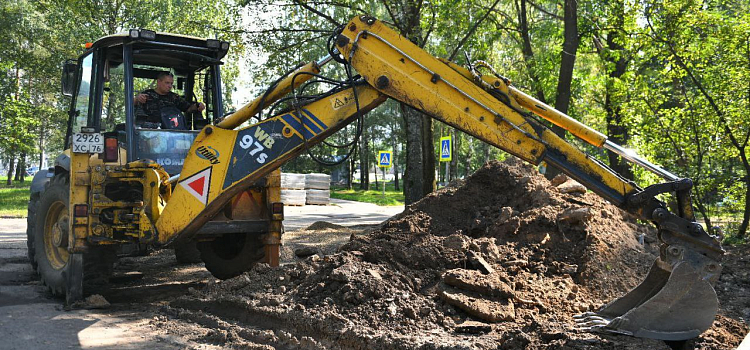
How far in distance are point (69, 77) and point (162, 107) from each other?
1.42 metres

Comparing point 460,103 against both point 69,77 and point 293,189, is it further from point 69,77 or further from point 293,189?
point 293,189

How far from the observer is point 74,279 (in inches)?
252

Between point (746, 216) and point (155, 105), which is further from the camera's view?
point (746, 216)

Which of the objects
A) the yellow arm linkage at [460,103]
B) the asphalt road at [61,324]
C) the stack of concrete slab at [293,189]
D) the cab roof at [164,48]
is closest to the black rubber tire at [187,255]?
the asphalt road at [61,324]

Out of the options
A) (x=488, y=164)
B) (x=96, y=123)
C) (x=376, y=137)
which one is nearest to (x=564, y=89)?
(x=488, y=164)

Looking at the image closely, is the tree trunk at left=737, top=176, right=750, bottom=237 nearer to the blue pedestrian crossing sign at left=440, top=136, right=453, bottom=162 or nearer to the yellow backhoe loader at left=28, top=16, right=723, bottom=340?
the yellow backhoe loader at left=28, top=16, right=723, bottom=340

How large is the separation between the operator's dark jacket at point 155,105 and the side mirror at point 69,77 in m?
1.15

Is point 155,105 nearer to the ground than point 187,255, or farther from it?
farther from it

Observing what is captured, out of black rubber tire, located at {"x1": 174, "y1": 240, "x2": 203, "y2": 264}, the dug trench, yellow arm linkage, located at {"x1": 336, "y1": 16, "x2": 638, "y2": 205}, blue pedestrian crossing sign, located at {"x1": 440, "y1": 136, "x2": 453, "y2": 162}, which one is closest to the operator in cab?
the dug trench

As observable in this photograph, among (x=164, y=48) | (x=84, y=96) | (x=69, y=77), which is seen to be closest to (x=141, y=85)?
(x=164, y=48)

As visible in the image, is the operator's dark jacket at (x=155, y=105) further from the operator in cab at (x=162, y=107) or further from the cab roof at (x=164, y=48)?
the cab roof at (x=164, y=48)

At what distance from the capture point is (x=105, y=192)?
648 cm

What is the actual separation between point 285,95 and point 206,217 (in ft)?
4.72

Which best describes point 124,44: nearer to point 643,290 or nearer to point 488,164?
point 488,164
